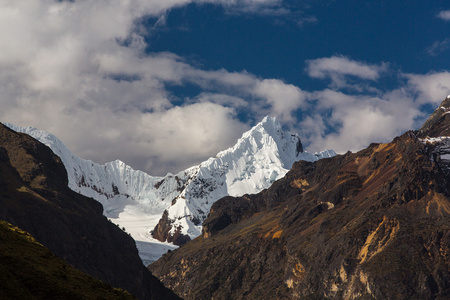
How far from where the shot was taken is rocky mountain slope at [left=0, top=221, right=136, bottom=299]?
2333 inches

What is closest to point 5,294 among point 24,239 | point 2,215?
point 24,239

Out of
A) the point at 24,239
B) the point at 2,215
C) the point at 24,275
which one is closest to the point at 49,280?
the point at 24,275

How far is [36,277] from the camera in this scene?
65.1 metres

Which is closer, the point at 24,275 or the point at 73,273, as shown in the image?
the point at 24,275

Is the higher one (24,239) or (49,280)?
(24,239)

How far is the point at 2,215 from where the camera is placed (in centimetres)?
19062

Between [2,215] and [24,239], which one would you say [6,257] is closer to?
[24,239]

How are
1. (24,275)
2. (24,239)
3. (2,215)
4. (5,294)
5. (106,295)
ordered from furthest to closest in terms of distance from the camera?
(2,215)
(24,239)
(106,295)
(24,275)
(5,294)

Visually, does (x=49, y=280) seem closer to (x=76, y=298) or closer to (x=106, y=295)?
(x=76, y=298)

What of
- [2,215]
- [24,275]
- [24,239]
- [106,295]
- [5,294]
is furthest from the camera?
[2,215]

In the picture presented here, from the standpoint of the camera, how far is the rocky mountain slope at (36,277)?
5925 centimetres

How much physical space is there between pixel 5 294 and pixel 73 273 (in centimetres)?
1871

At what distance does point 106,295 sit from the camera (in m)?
71.3

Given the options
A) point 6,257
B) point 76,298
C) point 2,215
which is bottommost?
point 76,298
